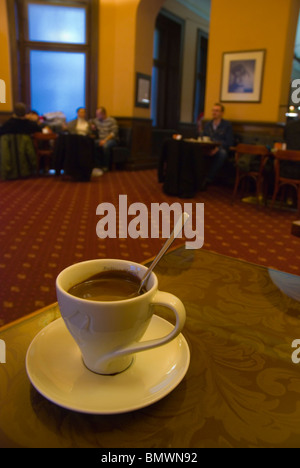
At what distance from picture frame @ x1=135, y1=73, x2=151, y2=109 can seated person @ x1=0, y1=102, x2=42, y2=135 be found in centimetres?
274

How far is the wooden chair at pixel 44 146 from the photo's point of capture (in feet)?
21.2

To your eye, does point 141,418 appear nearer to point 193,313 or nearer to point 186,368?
point 186,368

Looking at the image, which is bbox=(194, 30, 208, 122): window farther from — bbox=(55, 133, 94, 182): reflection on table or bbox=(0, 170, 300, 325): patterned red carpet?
bbox=(0, 170, 300, 325): patterned red carpet

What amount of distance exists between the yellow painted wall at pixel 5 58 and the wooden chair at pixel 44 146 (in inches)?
60.3

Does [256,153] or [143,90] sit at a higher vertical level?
[143,90]

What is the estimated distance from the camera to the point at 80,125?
302 inches

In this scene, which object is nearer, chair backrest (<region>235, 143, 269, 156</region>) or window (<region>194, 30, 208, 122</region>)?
chair backrest (<region>235, 143, 269, 156</region>)

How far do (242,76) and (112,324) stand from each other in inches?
260

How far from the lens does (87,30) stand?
26.2 ft

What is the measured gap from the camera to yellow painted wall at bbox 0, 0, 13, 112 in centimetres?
739

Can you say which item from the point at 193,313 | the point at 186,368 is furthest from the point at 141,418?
the point at 193,313

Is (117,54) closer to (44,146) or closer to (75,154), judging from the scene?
(44,146)

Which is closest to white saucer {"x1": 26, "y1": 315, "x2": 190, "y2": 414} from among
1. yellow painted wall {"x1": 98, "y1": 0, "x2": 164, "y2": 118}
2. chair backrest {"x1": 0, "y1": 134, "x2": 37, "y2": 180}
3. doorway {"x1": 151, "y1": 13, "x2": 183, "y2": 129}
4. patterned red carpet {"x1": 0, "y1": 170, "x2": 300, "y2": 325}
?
patterned red carpet {"x1": 0, "y1": 170, "x2": 300, "y2": 325}

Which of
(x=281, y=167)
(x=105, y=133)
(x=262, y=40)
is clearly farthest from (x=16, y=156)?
(x=262, y=40)
